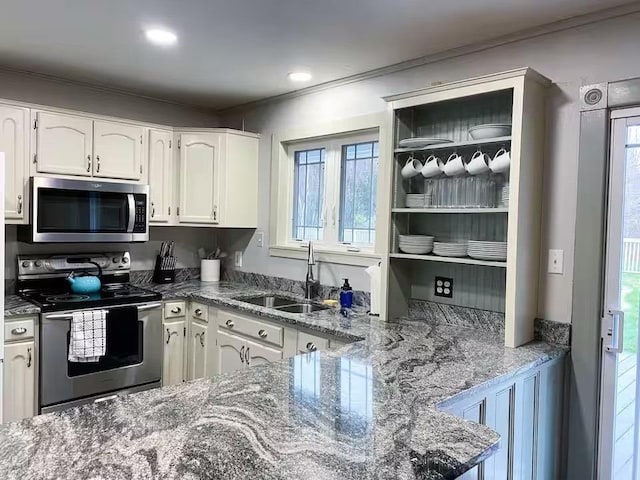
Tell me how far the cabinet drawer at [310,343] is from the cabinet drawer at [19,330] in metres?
1.56

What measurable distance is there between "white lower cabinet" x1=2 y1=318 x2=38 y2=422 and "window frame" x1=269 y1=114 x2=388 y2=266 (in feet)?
5.60

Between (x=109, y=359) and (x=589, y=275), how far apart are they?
9.05ft

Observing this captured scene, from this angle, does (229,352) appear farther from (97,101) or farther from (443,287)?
(97,101)

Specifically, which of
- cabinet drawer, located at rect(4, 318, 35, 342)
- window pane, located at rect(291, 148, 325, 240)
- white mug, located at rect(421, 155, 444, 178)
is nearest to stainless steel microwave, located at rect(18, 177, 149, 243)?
cabinet drawer, located at rect(4, 318, 35, 342)

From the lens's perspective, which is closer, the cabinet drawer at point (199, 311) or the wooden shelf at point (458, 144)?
the wooden shelf at point (458, 144)

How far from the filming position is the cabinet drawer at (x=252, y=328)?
285 cm

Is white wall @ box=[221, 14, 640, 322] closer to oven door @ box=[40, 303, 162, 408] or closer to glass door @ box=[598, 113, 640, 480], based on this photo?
glass door @ box=[598, 113, 640, 480]

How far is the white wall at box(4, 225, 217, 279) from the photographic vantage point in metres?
3.35

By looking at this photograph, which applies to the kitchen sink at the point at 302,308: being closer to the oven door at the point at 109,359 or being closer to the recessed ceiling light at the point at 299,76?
the oven door at the point at 109,359

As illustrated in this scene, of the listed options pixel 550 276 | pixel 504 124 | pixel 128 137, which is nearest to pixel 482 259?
pixel 550 276

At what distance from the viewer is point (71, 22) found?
94.3 inches

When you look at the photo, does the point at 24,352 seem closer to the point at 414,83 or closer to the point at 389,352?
the point at 389,352

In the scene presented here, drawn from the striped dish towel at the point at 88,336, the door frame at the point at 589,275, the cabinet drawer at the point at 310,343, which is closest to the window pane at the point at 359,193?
the cabinet drawer at the point at 310,343

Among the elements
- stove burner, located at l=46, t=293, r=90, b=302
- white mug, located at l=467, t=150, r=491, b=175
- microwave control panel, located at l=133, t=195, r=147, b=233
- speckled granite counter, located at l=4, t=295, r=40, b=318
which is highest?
white mug, located at l=467, t=150, r=491, b=175
